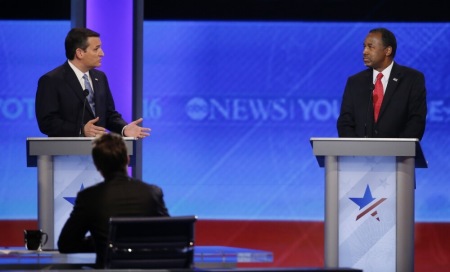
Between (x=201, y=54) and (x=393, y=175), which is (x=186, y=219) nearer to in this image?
(x=393, y=175)

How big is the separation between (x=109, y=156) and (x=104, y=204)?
0.18m

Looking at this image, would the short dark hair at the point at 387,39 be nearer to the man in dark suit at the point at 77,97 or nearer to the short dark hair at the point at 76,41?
the man in dark suit at the point at 77,97

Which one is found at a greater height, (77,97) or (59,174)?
(77,97)

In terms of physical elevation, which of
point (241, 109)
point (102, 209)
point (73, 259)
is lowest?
point (73, 259)

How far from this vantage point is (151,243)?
374 centimetres

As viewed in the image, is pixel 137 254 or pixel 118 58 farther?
pixel 118 58

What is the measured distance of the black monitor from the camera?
3.69 meters

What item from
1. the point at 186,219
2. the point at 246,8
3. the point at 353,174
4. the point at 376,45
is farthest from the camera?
the point at 246,8

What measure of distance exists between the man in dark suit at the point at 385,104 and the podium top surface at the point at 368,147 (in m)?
0.53

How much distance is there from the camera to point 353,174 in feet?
16.6

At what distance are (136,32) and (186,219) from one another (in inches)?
133

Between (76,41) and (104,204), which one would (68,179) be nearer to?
(76,41)

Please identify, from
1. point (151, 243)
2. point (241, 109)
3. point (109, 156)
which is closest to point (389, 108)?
point (109, 156)

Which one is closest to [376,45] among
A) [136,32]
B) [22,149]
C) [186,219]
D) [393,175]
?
[393,175]
